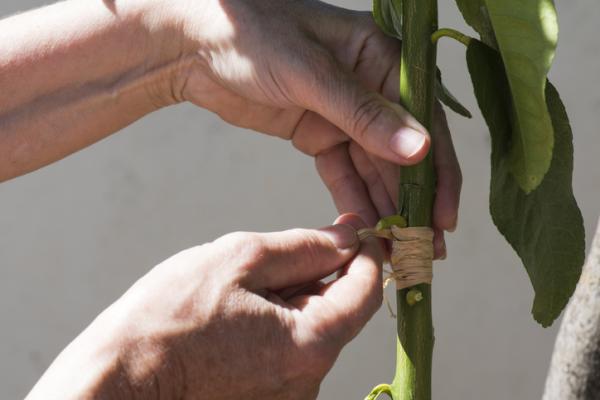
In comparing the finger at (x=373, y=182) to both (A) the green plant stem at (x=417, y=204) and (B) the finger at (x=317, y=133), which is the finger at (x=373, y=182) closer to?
(B) the finger at (x=317, y=133)

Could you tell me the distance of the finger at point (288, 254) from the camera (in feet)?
2.22

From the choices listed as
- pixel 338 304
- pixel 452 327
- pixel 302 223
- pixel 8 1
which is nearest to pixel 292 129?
pixel 338 304

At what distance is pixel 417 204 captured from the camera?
72 centimetres

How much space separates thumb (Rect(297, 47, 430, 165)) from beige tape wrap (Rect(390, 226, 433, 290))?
62 millimetres

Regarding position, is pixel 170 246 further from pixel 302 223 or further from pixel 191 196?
pixel 302 223

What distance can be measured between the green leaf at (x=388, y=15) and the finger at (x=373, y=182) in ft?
0.73

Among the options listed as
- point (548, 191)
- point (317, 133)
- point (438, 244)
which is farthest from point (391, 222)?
point (317, 133)

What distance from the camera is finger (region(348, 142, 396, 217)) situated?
40.5 inches

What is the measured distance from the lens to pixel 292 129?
1075 millimetres

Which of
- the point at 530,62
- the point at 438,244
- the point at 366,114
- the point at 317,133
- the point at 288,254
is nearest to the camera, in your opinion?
the point at 530,62

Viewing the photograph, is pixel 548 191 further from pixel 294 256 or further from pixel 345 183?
pixel 345 183

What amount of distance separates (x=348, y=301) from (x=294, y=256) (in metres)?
0.06

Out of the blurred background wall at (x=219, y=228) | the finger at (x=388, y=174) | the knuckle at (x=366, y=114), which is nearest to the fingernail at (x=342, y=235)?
the knuckle at (x=366, y=114)

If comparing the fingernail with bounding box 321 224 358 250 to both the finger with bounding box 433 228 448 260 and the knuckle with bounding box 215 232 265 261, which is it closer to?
the knuckle with bounding box 215 232 265 261
